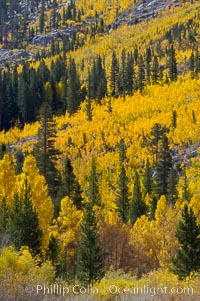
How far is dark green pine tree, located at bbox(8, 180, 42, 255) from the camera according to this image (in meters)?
21.7

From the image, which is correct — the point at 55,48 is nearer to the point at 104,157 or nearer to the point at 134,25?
the point at 134,25

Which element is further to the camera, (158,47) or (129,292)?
(158,47)

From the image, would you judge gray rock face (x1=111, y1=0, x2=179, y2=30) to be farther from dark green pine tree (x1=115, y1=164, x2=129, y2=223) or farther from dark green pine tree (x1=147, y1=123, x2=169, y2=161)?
dark green pine tree (x1=115, y1=164, x2=129, y2=223)

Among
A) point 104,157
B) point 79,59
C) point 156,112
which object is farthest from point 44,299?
point 79,59

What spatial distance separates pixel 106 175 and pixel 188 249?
114 feet

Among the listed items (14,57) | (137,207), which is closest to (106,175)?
(137,207)

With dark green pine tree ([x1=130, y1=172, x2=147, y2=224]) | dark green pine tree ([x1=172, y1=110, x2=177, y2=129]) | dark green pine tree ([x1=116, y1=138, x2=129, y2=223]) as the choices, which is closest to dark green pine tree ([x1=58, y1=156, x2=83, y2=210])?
dark green pine tree ([x1=130, y1=172, x2=147, y2=224])

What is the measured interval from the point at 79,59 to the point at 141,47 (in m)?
25.2

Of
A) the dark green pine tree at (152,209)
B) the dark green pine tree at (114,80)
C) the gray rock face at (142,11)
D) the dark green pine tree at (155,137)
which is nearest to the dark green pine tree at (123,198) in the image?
the dark green pine tree at (152,209)

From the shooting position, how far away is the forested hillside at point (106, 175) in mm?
17297

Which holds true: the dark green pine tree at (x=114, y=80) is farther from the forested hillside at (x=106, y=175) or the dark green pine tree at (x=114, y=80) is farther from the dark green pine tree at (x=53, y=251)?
the dark green pine tree at (x=53, y=251)

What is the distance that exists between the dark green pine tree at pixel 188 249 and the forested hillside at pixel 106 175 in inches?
2.5

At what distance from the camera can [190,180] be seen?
166 ft

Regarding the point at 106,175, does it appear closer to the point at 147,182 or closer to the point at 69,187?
the point at 147,182
